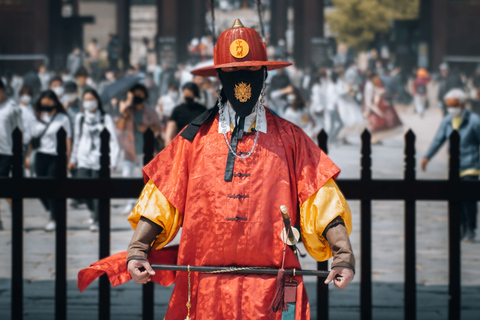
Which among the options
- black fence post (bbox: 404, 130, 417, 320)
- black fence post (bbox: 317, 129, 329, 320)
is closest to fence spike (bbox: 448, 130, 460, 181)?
black fence post (bbox: 404, 130, 417, 320)

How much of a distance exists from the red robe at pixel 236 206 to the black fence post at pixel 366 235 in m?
1.01

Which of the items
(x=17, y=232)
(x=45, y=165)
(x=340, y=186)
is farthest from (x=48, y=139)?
(x=340, y=186)

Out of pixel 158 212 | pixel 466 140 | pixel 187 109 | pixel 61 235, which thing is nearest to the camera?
pixel 158 212

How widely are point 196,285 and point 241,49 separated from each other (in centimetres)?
97

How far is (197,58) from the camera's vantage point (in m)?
19.7

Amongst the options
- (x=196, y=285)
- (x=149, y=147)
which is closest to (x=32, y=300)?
(x=149, y=147)

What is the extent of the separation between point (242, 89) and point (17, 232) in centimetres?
183

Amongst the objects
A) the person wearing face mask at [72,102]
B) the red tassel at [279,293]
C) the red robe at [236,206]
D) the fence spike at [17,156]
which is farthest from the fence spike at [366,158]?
the person wearing face mask at [72,102]

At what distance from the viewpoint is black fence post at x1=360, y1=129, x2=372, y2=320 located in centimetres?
378

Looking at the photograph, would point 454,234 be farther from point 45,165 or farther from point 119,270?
point 45,165

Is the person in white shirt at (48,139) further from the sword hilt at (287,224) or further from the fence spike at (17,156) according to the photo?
the sword hilt at (287,224)

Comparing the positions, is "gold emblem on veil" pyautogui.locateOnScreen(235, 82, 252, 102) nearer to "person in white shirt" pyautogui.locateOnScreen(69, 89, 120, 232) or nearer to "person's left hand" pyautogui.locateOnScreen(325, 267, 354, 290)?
"person's left hand" pyautogui.locateOnScreen(325, 267, 354, 290)

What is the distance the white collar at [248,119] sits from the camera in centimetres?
280

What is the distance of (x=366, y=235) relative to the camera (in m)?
3.82
